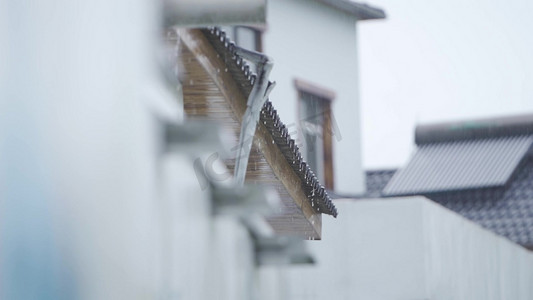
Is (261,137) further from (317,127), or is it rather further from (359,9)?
(359,9)

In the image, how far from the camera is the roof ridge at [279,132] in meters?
6.59

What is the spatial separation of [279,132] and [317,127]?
10814 mm

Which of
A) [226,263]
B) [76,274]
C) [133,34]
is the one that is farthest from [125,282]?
[226,263]

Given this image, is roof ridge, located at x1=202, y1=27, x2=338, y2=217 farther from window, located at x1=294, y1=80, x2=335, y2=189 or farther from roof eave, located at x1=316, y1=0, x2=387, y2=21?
roof eave, located at x1=316, y1=0, x2=387, y2=21

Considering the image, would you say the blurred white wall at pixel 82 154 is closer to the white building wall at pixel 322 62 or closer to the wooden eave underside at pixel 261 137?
the wooden eave underside at pixel 261 137

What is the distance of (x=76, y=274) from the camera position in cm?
447

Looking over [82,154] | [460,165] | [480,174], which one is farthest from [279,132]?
[460,165]

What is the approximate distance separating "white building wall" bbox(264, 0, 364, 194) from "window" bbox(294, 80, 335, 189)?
153 mm

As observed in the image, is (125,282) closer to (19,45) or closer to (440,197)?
(19,45)

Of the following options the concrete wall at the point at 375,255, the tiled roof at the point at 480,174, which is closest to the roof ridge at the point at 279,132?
the concrete wall at the point at 375,255

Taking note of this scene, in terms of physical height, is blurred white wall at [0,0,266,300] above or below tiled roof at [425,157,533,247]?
above

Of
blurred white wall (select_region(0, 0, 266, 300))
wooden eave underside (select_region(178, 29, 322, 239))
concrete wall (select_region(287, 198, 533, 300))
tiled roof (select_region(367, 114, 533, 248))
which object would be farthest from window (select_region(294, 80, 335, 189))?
blurred white wall (select_region(0, 0, 266, 300))

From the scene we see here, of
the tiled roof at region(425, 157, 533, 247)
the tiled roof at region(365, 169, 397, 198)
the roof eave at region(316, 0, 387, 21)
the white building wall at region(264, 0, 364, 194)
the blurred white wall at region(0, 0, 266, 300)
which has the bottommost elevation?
the tiled roof at region(425, 157, 533, 247)

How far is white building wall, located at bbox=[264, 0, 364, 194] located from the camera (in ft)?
58.2
